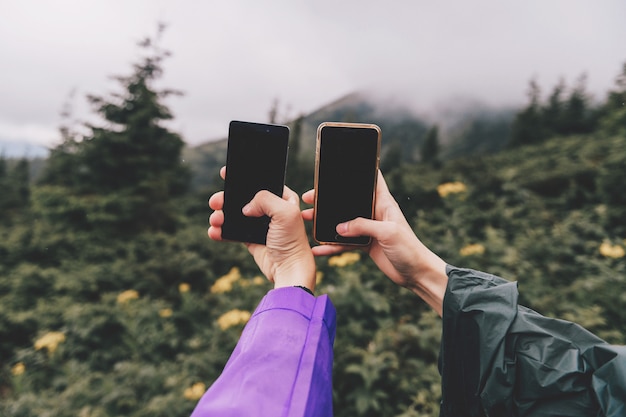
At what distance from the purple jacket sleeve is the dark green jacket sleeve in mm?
467

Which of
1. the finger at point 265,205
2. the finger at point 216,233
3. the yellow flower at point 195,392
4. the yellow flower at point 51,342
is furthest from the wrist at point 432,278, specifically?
the yellow flower at point 51,342

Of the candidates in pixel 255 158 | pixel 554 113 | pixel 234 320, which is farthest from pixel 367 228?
pixel 554 113

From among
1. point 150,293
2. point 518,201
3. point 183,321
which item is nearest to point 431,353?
point 183,321

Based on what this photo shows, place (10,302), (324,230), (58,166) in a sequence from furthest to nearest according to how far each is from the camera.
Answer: (58,166), (10,302), (324,230)

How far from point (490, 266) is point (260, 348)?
3.26 metres

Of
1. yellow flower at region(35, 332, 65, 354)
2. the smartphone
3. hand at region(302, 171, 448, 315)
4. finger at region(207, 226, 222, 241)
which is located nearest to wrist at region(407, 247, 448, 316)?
hand at region(302, 171, 448, 315)

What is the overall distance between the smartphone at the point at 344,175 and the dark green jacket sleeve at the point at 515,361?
1.73 ft

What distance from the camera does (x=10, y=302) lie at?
5555 millimetres

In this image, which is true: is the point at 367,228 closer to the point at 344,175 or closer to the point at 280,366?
the point at 344,175

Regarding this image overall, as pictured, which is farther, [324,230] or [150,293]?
[150,293]

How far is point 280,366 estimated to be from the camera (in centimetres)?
84

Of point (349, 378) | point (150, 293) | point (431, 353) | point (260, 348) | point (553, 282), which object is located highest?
point (260, 348)

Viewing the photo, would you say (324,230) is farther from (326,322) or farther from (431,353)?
(431,353)

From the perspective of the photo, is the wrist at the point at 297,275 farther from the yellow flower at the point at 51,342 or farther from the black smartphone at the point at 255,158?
the yellow flower at the point at 51,342
